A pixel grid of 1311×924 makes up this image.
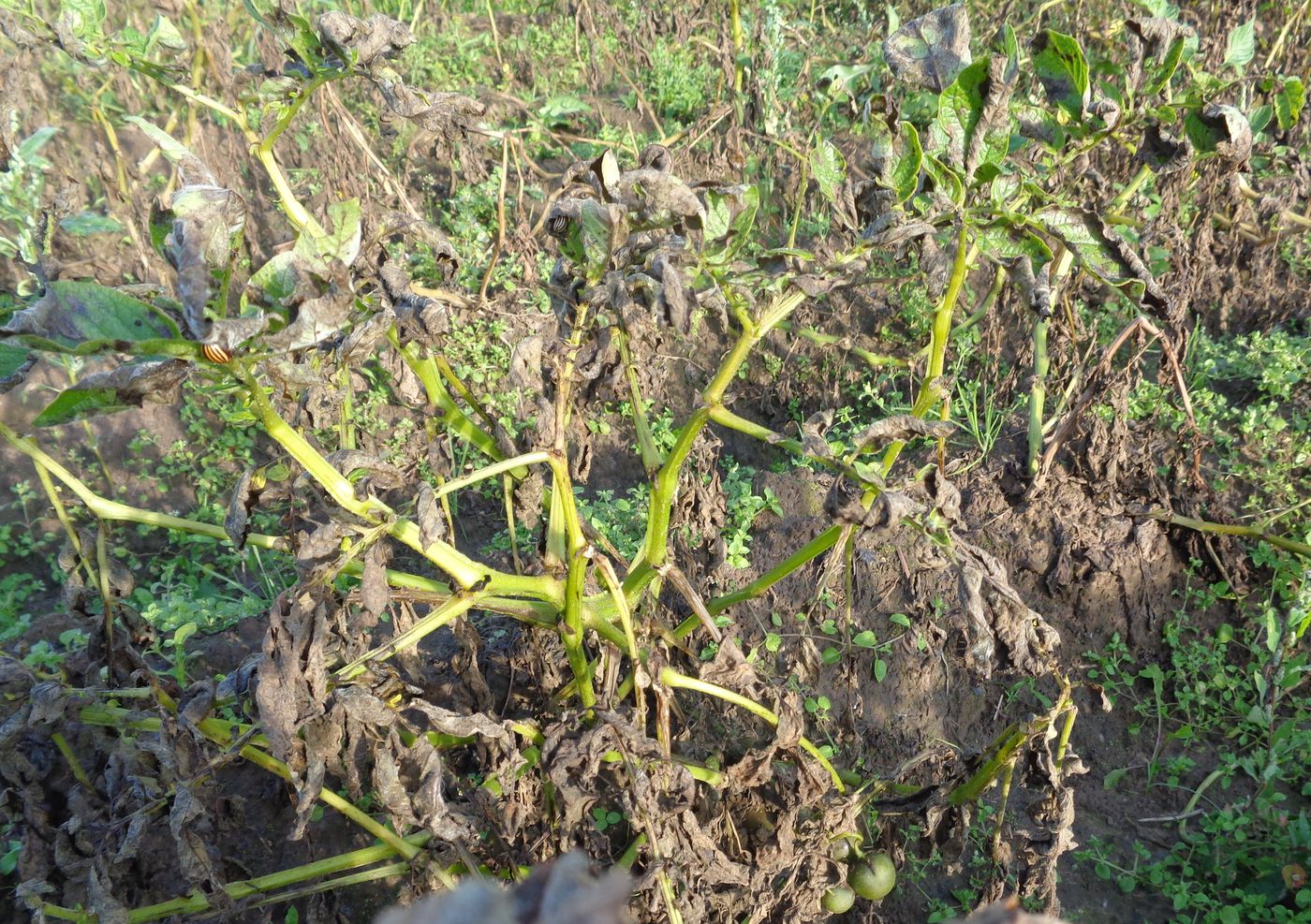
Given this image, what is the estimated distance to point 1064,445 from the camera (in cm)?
242

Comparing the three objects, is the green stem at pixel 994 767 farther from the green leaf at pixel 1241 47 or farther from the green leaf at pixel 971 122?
the green leaf at pixel 1241 47

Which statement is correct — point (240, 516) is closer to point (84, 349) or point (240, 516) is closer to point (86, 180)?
point (84, 349)

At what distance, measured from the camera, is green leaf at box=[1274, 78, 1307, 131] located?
121 centimetres

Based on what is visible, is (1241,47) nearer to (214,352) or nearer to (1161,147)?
(1161,147)

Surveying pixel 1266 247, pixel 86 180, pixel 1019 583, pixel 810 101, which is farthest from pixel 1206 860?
pixel 86 180

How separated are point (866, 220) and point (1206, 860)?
1619mm

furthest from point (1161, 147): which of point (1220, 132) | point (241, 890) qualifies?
point (241, 890)

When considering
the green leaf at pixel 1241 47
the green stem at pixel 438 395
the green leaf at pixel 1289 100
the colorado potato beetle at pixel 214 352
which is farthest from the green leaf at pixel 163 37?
the green leaf at pixel 1241 47

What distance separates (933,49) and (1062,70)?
16cm

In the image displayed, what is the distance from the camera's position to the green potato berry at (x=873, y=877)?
1629 millimetres

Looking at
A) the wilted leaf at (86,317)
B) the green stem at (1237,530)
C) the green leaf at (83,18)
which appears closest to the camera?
the wilted leaf at (86,317)

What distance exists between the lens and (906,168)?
1.10 meters

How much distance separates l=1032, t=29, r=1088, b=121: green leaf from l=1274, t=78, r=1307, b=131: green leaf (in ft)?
1.13

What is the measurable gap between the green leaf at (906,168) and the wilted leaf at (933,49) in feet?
0.31
